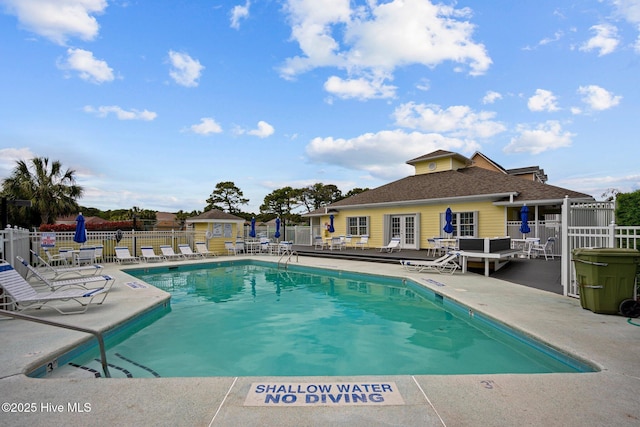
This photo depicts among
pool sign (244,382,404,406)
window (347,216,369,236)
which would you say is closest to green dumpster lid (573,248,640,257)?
pool sign (244,382,404,406)

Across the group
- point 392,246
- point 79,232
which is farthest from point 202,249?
point 392,246

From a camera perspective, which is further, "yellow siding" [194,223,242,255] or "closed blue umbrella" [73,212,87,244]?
"yellow siding" [194,223,242,255]

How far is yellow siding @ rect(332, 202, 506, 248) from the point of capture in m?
15.8

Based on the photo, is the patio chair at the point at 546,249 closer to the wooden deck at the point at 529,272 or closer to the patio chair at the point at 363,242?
the wooden deck at the point at 529,272

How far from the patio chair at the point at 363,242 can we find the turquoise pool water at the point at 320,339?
9581 mm

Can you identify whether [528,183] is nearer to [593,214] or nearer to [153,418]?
[593,214]

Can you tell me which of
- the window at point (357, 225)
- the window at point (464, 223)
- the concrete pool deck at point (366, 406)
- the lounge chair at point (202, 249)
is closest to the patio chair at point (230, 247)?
the lounge chair at point (202, 249)

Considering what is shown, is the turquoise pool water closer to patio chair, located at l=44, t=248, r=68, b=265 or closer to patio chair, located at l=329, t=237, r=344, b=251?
patio chair, located at l=44, t=248, r=68, b=265

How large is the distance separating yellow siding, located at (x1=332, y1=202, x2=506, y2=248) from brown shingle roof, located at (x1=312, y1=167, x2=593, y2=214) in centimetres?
58

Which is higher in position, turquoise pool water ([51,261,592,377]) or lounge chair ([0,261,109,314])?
lounge chair ([0,261,109,314])

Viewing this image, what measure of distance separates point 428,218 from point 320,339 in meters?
13.8

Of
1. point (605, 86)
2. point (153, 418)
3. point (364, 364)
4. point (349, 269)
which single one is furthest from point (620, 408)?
point (605, 86)

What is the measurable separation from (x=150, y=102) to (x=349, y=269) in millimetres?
11343

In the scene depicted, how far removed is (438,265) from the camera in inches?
438
